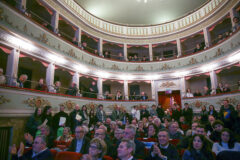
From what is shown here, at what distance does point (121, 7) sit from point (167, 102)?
28.0 ft

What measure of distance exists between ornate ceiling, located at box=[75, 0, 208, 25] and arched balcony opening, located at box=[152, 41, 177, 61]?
2.32m

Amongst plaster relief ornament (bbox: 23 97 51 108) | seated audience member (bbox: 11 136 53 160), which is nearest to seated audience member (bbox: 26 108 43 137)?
plaster relief ornament (bbox: 23 97 51 108)

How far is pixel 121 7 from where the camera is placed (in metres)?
12.9

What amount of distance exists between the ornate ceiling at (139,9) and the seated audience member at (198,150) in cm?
1150

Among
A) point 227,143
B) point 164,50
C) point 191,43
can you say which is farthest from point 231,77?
point 227,143

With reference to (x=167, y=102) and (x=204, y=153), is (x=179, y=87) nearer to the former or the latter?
(x=167, y=102)

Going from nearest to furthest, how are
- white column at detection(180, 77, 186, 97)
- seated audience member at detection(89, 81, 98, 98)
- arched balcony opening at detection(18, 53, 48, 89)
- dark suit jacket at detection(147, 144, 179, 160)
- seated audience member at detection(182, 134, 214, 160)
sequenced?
1. seated audience member at detection(182, 134, 214, 160)
2. dark suit jacket at detection(147, 144, 179, 160)
3. arched balcony opening at detection(18, 53, 48, 89)
4. seated audience member at detection(89, 81, 98, 98)
5. white column at detection(180, 77, 186, 97)

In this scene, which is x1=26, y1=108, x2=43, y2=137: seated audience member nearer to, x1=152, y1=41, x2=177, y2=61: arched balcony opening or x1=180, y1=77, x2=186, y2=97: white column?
x1=180, y1=77, x2=186, y2=97: white column

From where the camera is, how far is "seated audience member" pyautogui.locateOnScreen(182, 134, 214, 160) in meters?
2.34

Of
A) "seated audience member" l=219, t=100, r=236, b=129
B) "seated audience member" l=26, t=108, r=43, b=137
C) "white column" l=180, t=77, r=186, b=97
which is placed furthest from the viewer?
"white column" l=180, t=77, r=186, b=97

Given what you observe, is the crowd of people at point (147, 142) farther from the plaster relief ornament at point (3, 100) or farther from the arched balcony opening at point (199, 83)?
the arched balcony opening at point (199, 83)

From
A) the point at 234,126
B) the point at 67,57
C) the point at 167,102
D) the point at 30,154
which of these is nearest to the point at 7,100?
the point at 30,154

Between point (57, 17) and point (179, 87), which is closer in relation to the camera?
point (57, 17)

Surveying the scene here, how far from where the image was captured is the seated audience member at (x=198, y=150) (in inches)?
92.0
